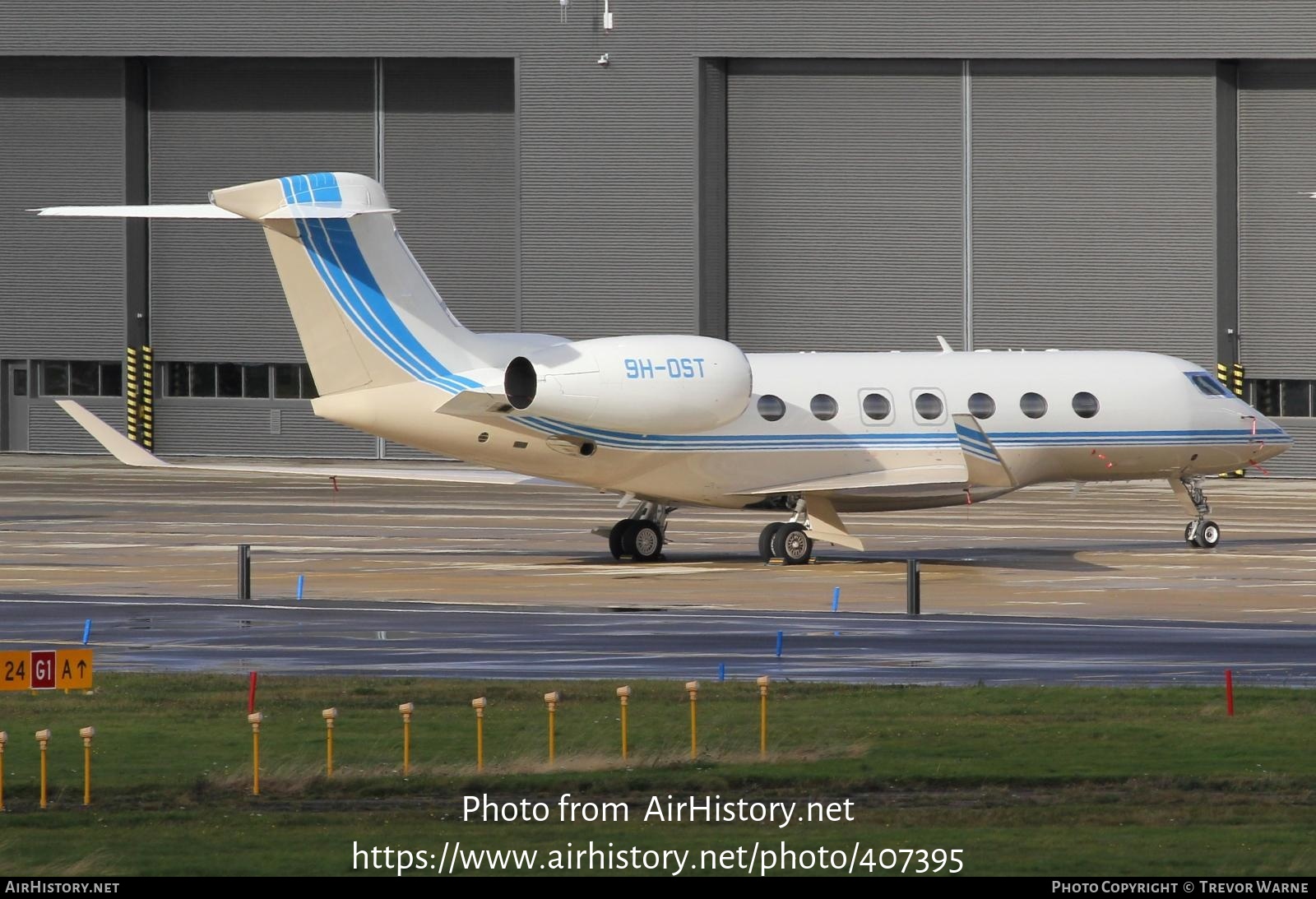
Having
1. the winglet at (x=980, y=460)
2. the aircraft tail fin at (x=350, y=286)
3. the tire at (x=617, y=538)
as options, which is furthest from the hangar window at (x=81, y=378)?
the winglet at (x=980, y=460)

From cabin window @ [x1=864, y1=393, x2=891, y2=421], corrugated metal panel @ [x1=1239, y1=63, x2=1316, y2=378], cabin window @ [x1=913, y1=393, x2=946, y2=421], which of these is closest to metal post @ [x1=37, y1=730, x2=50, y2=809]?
cabin window @ [x1=864, y1=393, x2=891, y2=421]

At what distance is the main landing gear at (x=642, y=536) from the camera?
39.1m

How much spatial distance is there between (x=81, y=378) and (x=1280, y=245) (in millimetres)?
37662

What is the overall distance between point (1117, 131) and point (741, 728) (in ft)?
158

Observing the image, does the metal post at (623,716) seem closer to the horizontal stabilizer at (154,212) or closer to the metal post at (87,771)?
the metal post at (87,771)

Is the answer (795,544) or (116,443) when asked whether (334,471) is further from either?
(795,544)

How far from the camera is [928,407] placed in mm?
38531

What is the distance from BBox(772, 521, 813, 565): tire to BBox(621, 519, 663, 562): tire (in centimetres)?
236

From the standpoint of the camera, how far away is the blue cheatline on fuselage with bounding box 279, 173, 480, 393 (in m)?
34.5

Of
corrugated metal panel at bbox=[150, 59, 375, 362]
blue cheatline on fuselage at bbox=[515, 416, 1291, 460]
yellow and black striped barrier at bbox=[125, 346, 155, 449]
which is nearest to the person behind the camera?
blue cheatline on fuselage at bbox=[515, 416, 1291, 460]

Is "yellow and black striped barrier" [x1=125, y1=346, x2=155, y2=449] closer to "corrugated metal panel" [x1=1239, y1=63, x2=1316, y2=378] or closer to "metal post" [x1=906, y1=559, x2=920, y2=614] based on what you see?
"corrugated metal panel" [x1=1239, y1=63, x2=1316, y2=378]

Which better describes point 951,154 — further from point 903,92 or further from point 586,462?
point 586,462

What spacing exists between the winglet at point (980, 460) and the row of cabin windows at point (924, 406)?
68 cm

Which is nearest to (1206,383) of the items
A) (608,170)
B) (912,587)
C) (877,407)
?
(877,407)
